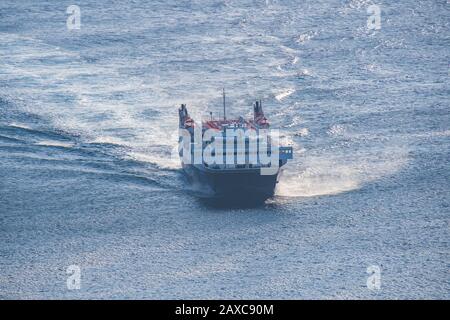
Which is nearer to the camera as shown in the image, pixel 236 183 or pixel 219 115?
pixel 236 183

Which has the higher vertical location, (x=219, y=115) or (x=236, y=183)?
(x=219, y=115)

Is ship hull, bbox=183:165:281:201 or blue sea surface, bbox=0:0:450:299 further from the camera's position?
ship hull, bbox=183:165:281:201

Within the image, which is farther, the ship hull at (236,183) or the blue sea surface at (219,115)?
the ship hull at (236,183)
